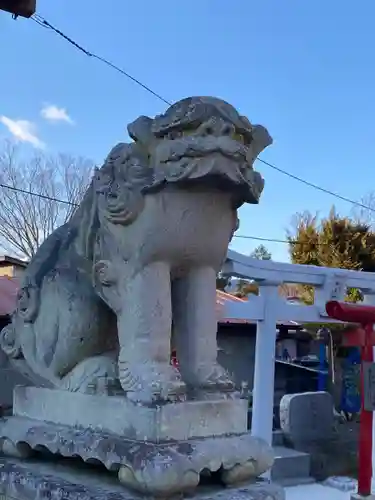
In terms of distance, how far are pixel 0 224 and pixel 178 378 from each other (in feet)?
41.2

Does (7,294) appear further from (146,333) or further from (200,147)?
(200,147)

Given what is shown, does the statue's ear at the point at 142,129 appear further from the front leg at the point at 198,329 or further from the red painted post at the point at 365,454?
the red painted post at the point at 365,454

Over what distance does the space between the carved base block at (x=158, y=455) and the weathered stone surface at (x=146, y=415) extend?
0.07 ft

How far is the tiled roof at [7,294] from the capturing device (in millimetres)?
7855

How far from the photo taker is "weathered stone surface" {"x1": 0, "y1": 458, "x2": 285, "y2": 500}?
147 cm

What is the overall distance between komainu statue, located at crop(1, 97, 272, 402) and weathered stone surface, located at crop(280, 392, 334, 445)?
473 centimetres

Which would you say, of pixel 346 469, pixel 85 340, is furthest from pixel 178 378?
pixel 346 469

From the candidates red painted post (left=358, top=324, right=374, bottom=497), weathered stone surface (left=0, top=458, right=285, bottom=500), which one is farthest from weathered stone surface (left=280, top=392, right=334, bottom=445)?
weathered stone surface (left=0, top=458, right=285, bottom=500)

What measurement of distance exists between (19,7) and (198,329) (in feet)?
5.93

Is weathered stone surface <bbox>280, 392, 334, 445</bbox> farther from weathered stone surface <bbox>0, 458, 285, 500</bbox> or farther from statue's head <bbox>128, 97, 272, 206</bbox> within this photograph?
statue's head <bbox>128, 97, 272, 206</bbox>

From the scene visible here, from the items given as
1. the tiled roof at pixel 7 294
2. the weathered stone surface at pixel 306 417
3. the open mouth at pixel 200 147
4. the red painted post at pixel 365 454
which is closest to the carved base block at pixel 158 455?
the open mouth at pixel 200 147

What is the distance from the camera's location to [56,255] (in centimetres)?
194

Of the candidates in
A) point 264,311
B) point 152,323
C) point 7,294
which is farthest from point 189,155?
point 7,294

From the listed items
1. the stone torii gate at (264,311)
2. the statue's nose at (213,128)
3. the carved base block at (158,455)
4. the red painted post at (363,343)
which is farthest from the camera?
the red painted post at (363,343)
